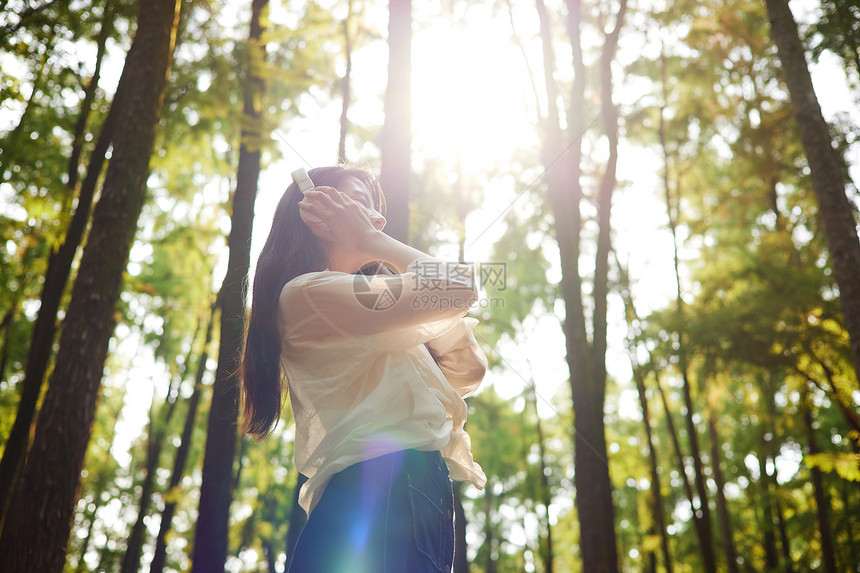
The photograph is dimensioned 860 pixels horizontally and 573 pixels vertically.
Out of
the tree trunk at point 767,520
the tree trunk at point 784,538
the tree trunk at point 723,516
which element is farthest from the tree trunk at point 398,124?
the tree trunk at point 784,538

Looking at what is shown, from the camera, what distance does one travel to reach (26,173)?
24.9 ft

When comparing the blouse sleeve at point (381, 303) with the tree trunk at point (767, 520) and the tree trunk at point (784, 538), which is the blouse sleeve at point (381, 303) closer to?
the tree trunk at point (767, 520)

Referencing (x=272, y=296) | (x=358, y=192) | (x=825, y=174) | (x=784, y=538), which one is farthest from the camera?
(x=784, y=538)

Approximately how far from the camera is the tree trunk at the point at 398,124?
11.5 ft

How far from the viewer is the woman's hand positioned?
1.51 meters

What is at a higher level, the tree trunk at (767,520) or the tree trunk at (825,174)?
the tree trunk at (825,174)

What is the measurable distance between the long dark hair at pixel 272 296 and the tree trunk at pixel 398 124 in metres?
1.69

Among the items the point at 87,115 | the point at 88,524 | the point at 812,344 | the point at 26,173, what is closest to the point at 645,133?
the point at 812,344

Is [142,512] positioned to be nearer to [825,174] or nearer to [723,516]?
[723,516]

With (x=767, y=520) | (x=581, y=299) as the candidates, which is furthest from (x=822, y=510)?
(x=581, y=299)

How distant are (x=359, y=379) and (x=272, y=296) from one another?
1.09 ft

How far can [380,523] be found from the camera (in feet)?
3.88

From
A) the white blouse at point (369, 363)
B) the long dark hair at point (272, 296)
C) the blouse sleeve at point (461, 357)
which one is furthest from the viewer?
the blouse sleeve at point (461, 357)

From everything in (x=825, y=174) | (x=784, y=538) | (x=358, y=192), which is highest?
(x=825, y=174)
